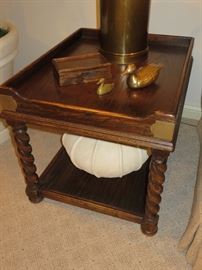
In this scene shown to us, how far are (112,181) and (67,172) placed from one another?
181mm

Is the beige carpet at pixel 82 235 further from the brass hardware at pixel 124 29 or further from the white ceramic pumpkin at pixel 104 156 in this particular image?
the brass hardware at pixel 124 29

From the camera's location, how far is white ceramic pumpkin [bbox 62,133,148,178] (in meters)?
0.91

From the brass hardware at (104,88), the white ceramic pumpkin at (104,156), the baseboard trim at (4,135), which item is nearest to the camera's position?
the brass hardware at (104,88)

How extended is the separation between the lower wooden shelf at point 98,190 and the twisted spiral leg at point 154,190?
4 cm

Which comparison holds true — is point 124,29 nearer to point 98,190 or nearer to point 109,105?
point 109,105

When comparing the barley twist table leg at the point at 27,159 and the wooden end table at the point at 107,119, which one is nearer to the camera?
the wooden end table at the point at 107,119

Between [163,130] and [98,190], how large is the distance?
17.5 inches

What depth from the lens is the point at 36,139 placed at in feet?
4.56

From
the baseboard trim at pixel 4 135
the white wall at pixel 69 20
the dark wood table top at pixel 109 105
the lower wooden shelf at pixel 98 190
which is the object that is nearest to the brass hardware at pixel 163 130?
the dark wood table top at pixel 109 105

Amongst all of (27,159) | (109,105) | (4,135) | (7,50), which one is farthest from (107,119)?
(4,135)

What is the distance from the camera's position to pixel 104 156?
91cm

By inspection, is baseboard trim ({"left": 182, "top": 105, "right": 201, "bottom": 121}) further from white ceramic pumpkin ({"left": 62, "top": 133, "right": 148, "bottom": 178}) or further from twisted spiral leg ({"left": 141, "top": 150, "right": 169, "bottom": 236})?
twisted spiral leg ({"left": 141, "top": 150, "right": 169, "bottom": 236})

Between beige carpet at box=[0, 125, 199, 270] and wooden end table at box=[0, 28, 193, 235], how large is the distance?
6cm

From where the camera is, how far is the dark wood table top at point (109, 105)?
2.28 feet
